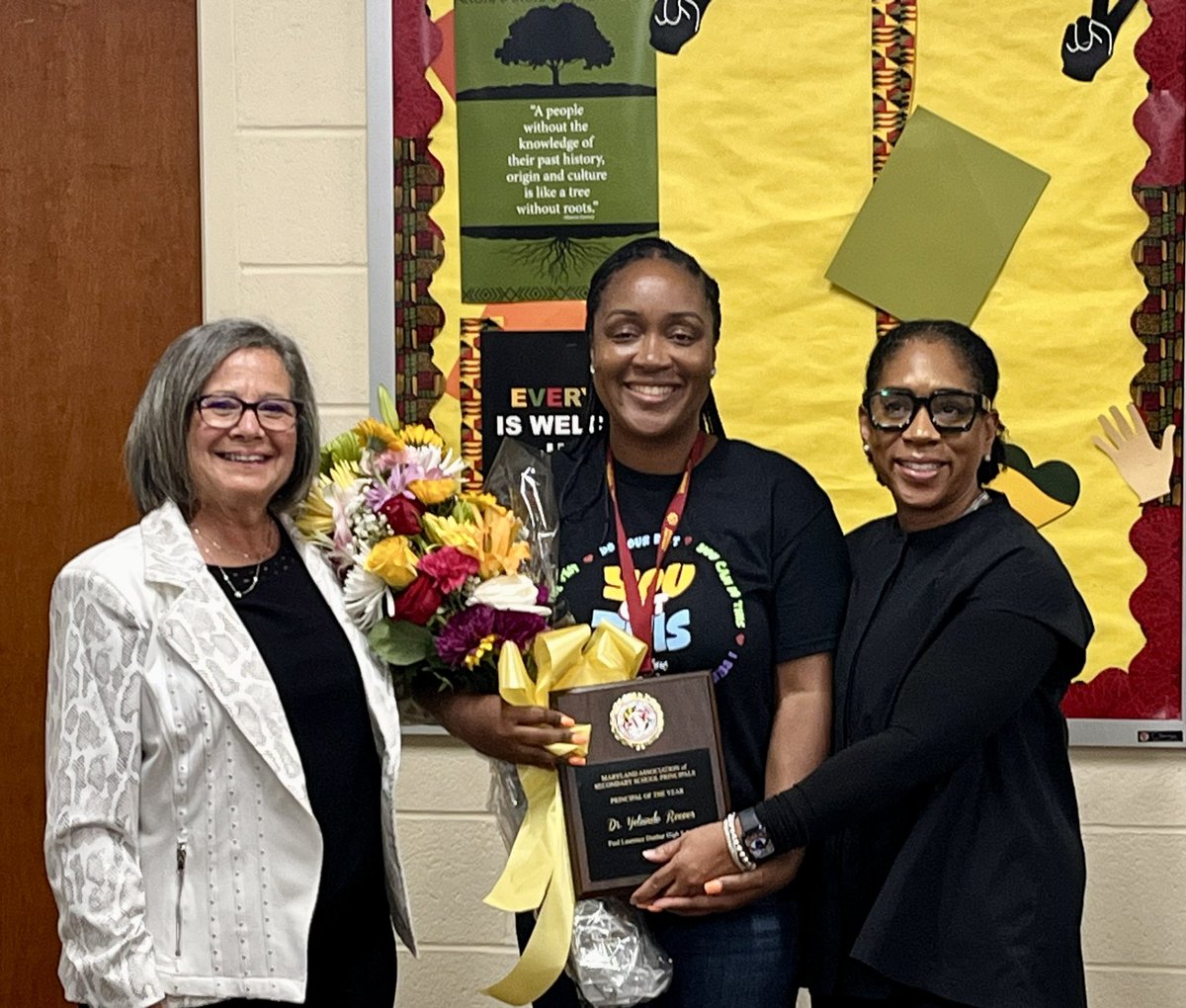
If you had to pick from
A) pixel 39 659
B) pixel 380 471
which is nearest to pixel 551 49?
pixel 380 471

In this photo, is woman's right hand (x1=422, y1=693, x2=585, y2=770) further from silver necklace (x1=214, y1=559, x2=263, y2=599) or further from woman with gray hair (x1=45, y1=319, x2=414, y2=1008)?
silver necklace (x1=214, y1=559, x2=263, y2=599)

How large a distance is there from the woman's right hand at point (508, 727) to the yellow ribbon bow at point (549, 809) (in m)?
0.01

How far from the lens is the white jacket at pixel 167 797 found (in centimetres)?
161

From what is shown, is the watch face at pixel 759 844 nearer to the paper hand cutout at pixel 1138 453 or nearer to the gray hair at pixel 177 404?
the gray hair at pixel 177 404

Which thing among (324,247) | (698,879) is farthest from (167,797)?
(324,247)

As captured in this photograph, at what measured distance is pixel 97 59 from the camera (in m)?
2.63

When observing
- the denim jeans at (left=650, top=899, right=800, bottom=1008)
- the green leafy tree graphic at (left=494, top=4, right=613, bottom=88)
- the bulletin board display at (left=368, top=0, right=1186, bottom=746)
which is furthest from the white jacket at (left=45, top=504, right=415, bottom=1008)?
the green leafy tree graphic at (left=494, top=4, right=613, bottom=88)

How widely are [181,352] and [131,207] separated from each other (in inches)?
40.8

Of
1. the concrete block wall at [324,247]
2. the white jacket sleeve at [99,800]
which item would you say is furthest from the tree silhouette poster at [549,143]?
the white jacket sleeve at [99,800]

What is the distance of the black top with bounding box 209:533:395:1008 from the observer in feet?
5.70

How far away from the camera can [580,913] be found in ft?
5.96

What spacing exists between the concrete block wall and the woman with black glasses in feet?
3.08

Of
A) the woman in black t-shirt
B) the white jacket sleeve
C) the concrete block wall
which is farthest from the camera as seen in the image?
the concrete block wall

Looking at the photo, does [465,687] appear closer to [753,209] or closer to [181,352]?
[181,352]
